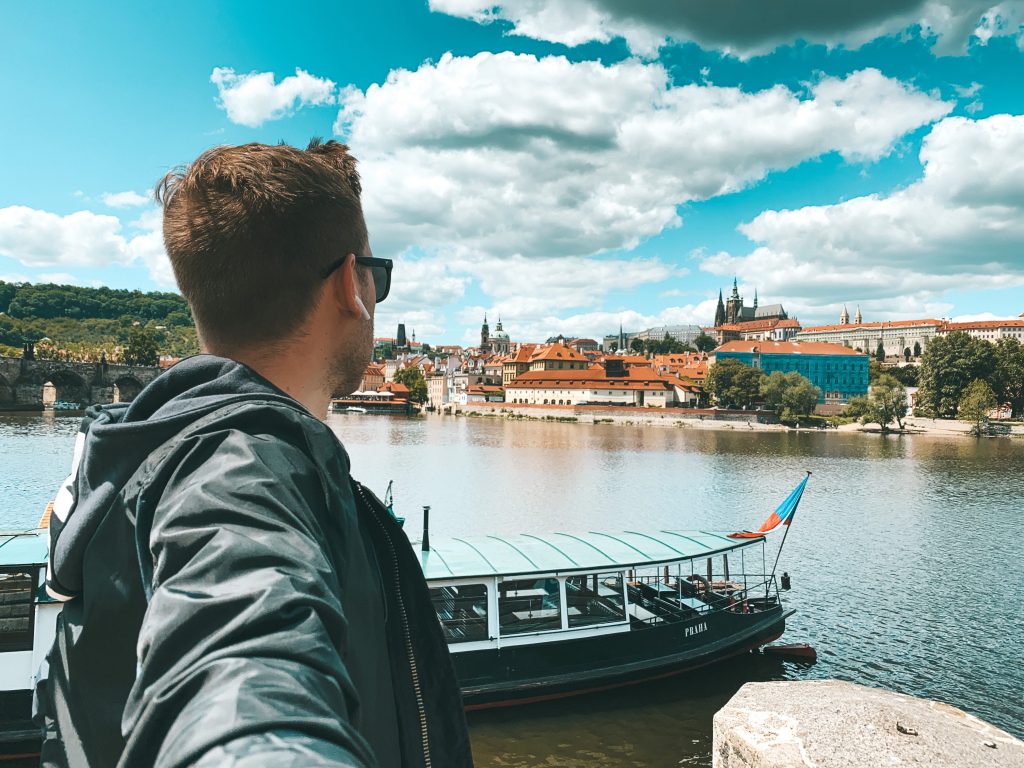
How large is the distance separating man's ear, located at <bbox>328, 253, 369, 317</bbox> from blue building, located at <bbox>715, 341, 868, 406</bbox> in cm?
11942

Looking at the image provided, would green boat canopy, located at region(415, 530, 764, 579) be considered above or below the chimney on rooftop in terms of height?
below

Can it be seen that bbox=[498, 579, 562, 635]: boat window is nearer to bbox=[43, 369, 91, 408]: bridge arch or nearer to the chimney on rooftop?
bbox=[43, 369, 91, 408]: bridge arch

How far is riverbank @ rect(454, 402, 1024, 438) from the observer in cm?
7862

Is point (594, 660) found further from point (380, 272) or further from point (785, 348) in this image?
point (785, 348)

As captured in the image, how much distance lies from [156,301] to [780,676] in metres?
167

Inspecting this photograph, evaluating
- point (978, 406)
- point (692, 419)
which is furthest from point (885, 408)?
point (692, 419)

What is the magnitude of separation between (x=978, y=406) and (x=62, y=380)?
329 feet

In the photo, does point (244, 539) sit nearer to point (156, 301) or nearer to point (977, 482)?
point (977, 482)

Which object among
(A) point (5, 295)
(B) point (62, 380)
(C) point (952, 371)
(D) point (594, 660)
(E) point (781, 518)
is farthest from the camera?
(A) point (5, 295)

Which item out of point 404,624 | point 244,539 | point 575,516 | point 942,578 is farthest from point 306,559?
point 575,516

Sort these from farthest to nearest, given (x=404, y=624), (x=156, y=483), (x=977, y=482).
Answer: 1. (x=977, y=482)
2. (x=404, y=624)
3. (x=156, y=483)

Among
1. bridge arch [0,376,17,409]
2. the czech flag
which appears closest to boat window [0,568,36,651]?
the czech flag

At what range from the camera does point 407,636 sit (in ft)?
3.31

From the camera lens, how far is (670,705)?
1080cm
